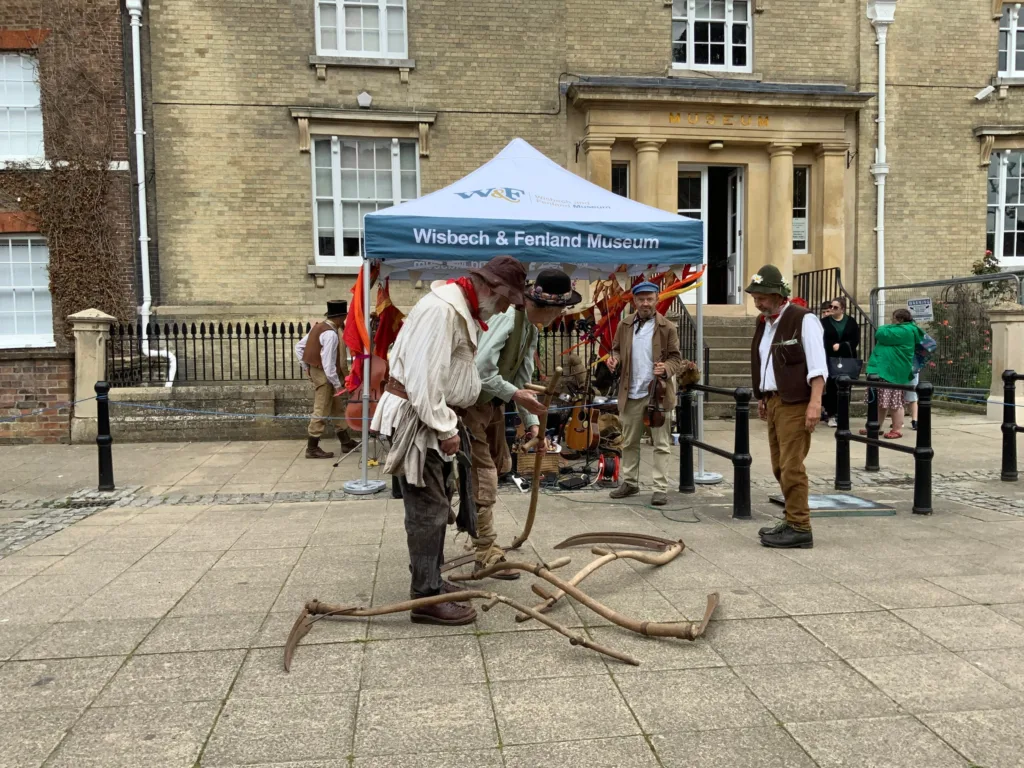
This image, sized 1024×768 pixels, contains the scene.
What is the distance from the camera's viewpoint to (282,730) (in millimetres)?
2771

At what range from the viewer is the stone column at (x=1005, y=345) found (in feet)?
36.6

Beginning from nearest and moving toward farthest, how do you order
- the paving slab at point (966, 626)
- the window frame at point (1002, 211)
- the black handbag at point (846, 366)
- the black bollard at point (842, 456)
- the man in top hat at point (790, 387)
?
1. the paving slab at point (966, 626)
2. the man in top hat at point (790, 387)
3. the black bollard at point (842, 456)
4. the black handbag at point (846, 366)
5. the window frame at point (1002, 211)

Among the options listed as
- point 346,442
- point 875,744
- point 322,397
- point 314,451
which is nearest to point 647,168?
point 322,397

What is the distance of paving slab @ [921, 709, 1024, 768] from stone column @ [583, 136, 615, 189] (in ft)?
39.0

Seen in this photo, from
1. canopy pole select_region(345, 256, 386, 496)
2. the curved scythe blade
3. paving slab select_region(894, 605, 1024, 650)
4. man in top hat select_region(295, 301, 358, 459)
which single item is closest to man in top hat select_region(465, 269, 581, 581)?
the curved scythe blade

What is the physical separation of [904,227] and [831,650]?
44.8ft

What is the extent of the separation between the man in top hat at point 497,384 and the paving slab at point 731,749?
1817 millimetres

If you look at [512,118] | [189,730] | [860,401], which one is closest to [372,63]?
[512,118]

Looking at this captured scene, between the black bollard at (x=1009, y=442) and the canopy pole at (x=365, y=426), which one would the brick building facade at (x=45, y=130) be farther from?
the black bollard at (x=1009, y=442)

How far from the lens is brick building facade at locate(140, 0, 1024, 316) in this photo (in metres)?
13.0

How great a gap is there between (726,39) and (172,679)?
14929mm

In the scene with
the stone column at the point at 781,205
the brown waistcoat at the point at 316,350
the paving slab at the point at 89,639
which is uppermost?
the stone column at the point at 781,205

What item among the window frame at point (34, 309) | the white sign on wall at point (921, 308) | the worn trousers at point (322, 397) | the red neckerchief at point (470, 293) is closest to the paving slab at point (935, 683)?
the red neckerchief at point (470, 293)

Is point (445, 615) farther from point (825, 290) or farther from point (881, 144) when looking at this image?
point (881, 144)
